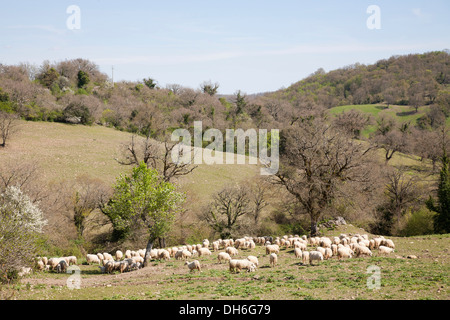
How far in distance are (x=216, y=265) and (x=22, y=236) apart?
12295 mm

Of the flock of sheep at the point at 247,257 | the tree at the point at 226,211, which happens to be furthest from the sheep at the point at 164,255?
the tree at the point at 226,211

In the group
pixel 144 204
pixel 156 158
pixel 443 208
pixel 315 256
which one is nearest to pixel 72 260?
pixel 144 204

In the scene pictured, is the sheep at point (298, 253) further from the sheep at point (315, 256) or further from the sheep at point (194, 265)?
the sheep at point (194, 265)

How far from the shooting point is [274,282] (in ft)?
57.7

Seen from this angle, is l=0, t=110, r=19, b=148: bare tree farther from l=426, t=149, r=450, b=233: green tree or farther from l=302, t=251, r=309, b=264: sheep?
l=426, t=149, r=450, b=233: green tree

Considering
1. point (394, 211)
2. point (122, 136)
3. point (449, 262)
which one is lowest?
point (394, 211)

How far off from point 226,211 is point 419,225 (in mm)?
23598

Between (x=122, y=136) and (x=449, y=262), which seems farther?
(x=122, y=136)

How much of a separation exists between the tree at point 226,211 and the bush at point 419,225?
20.0 meters

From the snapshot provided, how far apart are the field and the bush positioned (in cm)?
1664

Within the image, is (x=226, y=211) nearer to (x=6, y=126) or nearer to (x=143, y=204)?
(x=143, y=204)
